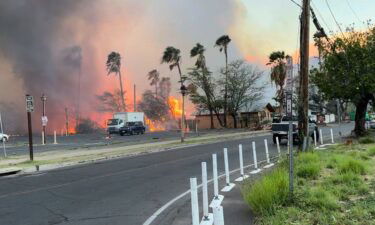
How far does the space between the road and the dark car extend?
39.6 m

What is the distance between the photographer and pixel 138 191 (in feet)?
40.5

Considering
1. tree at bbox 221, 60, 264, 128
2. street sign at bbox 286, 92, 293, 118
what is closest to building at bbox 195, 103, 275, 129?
tree at bbox 221, 60, 264, 128

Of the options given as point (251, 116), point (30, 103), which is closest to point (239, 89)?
point (251, 116)

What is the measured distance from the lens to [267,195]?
8.57m

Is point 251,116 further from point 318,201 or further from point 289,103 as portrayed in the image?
point 318,201

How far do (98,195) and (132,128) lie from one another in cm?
4754

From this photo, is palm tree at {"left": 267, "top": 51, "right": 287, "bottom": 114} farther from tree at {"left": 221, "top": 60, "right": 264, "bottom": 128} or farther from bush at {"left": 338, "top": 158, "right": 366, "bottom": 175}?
bush at {"left": 338, "top": 158, "right": 366, "bottom": 175}

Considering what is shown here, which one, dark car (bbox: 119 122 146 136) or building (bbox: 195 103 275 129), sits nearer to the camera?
dark car (bbox: 119 122 146 136)

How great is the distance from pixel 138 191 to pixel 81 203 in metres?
1.99

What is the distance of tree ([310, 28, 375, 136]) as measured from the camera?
96.2 ft

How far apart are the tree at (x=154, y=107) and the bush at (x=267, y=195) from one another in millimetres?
87202

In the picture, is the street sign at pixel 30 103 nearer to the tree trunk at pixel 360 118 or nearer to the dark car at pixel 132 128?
the tree trunk at pixel 360 118

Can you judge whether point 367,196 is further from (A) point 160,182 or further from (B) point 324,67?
(B) point 324,67

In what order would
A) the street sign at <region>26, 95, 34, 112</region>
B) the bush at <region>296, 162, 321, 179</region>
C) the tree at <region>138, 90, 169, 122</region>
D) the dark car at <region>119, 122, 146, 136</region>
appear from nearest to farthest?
the bush at <region>296, 162, 321, 179</region> → the street sign at <region>26, 95, 34, 112</region> → the dark car at <region>119, 122, 146, 136</region> → the tree at <region>138, 90, 169, 122</region>
